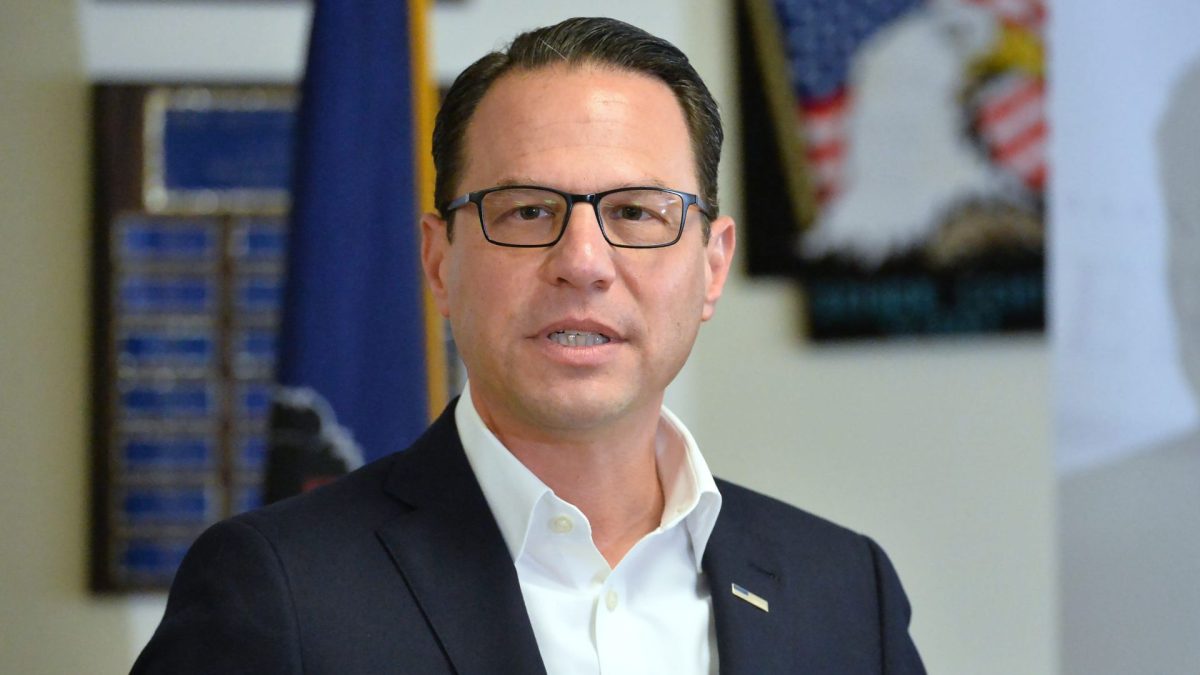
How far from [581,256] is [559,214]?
6cm

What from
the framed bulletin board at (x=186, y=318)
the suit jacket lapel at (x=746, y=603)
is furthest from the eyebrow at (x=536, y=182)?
the framed bulletin board at (x=186, y=318)

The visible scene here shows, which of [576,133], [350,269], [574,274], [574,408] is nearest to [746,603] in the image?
[574,408]

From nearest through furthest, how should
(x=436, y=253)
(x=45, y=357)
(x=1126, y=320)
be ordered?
1. (x=436, y=253)
2. (x=45, y=357)
3. (x=1126, y=320)

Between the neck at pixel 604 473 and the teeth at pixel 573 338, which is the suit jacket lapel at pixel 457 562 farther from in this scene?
the teeth at pixel 573 338

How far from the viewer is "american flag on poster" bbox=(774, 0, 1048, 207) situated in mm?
2779

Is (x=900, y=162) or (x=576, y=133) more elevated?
(x=900, y=162)

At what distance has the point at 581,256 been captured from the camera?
1146 mm

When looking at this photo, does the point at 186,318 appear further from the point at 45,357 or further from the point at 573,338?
the point at 573,338

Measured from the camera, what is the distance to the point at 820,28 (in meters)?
2.79

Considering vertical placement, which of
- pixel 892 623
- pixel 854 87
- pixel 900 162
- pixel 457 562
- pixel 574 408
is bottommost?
pixel 892 623

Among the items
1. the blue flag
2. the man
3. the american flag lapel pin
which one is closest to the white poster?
the blue flag

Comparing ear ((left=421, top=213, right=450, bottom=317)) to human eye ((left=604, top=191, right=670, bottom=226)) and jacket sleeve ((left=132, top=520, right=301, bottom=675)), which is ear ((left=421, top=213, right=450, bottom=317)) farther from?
jacket sleeve ((left=132, top=520, right=301, bottom=675))

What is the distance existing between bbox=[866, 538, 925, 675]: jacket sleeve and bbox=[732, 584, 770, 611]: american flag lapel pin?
16 centimetres

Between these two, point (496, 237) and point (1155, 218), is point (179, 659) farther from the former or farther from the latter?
point (1155, 218)
